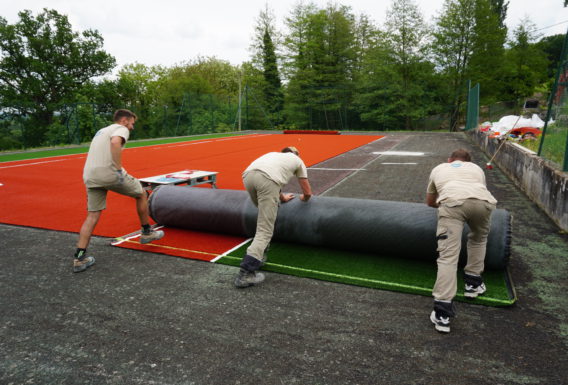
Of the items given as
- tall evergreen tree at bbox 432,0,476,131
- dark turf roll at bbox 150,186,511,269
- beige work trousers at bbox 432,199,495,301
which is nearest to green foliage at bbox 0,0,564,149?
tall evergreen tree at bbox 432,0,476,131

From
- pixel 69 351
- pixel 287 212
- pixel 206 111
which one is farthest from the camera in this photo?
pixel 206 111

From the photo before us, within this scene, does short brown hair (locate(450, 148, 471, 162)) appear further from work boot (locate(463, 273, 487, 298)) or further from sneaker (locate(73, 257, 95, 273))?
sneaker (locate(73, 257, 95, 273))

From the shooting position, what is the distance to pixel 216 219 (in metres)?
5.27

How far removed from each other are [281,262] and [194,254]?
3.69ft

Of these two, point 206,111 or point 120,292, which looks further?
point 206,111

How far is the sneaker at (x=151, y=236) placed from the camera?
5.06 meters

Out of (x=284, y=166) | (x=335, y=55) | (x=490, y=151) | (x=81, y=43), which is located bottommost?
(x=490, y=151)

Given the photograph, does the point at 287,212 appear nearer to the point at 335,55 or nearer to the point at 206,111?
the point at 206,111

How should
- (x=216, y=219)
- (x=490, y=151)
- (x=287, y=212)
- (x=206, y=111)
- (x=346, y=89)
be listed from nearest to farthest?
(x=287, y=212) < (x=216, y=219) < (x=490, y=151) < (x=206, y=111) < (x=346, y=89)

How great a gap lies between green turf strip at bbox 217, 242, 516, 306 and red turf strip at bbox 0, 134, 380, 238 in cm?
265

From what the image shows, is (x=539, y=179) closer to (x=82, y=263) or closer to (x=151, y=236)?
(x=151, y=236)

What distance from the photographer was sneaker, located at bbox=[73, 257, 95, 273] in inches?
169

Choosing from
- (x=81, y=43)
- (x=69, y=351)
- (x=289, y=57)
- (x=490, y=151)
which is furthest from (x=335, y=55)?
(x=69, y=351)

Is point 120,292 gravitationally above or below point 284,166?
below
